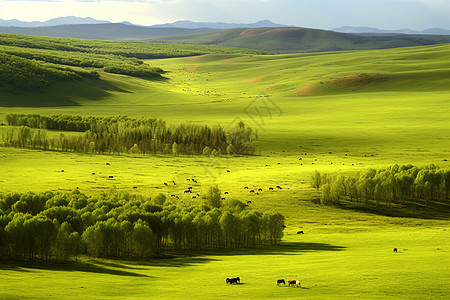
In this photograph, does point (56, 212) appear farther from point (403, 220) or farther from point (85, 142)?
point (85, 142)

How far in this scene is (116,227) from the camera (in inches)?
2440

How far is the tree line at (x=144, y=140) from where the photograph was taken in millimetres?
139250

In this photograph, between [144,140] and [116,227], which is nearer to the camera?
[116,227]

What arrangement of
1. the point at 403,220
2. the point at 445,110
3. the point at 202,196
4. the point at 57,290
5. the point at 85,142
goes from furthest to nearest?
the point at 445,110 < the point at 85,142 < the point at 202,196 < the point at 403,220 < the point at 57,290

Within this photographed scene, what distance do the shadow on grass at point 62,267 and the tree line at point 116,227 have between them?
1.60 meters

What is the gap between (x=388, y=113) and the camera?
611ft

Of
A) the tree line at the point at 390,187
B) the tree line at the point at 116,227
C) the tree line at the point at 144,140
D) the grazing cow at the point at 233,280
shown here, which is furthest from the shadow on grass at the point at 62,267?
the tree line at the point at 144,140

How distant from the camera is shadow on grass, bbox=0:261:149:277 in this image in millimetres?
53594

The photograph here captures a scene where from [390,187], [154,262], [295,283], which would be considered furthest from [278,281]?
[390,187]

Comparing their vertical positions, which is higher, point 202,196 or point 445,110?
point 445,110

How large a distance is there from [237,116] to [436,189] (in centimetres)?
10037

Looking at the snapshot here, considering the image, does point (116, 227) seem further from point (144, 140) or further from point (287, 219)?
point (144, 140)

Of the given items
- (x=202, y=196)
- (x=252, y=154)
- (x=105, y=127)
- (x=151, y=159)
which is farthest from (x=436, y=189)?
(x=105, y=127)

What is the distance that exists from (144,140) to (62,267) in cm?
8904
